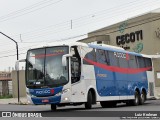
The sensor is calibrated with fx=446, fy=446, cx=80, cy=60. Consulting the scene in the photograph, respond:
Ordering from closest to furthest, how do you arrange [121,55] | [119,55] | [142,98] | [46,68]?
[46,68]
[119,55]
[121,55]
[142,98]

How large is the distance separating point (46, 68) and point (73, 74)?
1.34m

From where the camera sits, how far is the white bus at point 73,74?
2117 centimetres

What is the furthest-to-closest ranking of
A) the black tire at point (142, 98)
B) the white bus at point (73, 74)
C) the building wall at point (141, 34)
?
1. the building wall at point (141, 34)
2. the black tire at point (142, 98)
3. the white bus at point (73, 74)

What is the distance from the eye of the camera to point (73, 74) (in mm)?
21625

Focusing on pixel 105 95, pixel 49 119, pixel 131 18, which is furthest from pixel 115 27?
pixel 49 119

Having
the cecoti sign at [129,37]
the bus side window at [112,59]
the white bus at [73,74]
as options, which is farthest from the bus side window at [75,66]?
the cecoti sign at [129,37]

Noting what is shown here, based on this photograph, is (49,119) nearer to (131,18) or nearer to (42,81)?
(42,81)

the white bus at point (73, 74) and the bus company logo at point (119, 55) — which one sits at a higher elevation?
the bus company logo at point (119, 55)

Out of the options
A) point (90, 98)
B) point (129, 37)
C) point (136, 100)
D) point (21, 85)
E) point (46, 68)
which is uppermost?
point (129, 37)

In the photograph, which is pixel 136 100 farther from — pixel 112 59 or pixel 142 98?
pixel 112 59

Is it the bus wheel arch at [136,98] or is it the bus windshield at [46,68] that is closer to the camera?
the bus windshield at [46,68]

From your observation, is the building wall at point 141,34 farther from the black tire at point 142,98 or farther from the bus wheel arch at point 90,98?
the bus wheel arch at point 90,98

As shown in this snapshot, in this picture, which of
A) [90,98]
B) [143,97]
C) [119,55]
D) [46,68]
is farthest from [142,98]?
[46,68]

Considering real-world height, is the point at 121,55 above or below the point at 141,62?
above
